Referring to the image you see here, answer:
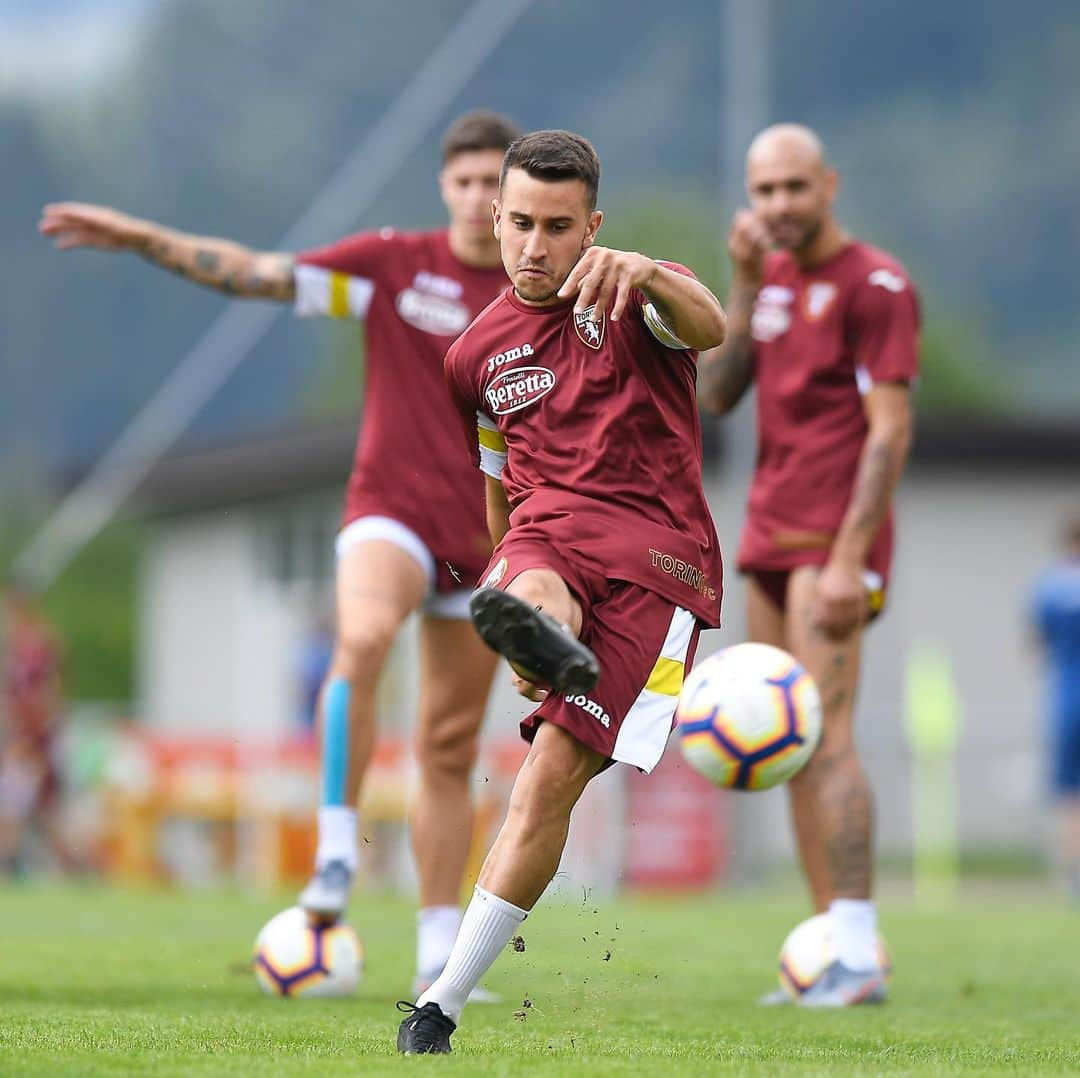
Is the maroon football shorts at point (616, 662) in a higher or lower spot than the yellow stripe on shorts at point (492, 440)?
lower

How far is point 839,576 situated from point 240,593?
2393 cm

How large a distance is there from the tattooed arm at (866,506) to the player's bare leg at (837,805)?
0.12 metres

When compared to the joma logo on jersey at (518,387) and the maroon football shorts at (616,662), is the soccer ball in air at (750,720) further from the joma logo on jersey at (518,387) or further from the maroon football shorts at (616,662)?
the joma logo on jersey at (518,387)

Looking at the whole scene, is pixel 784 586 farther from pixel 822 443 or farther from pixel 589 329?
pixel 589 329

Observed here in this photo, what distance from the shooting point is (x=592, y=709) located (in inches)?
190

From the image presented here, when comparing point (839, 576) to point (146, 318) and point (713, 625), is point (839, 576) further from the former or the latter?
point (146, 318)

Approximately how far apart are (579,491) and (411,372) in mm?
2216

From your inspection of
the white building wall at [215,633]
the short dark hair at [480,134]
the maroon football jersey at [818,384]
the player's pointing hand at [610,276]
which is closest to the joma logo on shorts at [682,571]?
the player's pointing hand at [610,276]

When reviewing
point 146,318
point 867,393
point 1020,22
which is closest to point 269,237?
point 146,318

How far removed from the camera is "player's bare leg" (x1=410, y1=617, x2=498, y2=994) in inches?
273

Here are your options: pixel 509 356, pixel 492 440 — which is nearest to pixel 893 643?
pixel 492 440

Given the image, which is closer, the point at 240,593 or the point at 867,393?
the point at 867,393

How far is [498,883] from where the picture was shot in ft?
15.6

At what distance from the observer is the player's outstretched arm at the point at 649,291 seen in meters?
4.65
